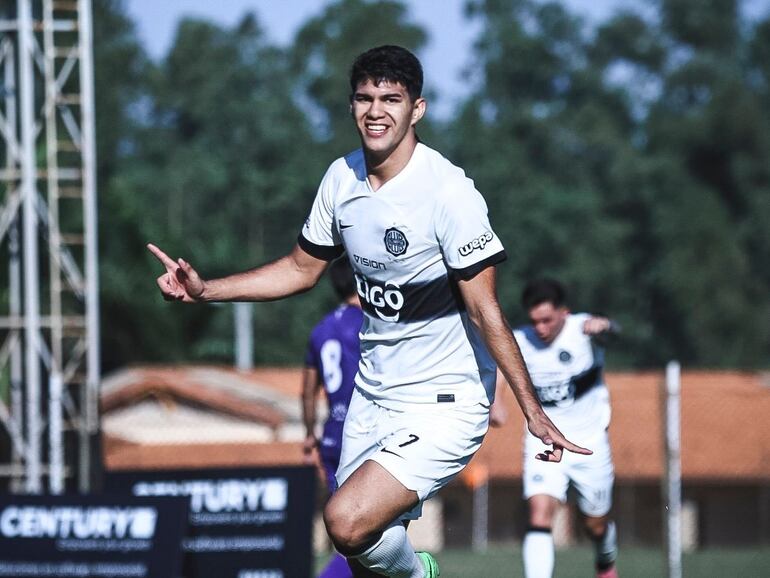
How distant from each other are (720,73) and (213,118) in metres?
22.8

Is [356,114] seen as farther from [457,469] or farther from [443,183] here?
[457,469]

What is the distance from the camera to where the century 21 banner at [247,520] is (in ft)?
37.4

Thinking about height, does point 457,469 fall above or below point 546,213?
below

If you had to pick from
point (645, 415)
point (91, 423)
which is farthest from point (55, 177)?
point (645, 415)

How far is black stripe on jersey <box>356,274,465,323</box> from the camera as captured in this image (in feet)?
19.0

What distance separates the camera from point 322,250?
618 cm

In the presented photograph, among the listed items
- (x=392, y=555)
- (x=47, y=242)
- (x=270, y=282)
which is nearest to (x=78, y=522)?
(x=270, y=282)

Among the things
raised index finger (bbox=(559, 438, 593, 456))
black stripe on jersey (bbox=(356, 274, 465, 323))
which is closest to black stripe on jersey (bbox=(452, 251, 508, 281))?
black stripe on jersey (bbox=(356, 274, 465, 323))

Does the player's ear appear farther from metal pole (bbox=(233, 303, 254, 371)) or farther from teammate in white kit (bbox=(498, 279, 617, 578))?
metal pole (bbox=(233, 303, 254, 371))

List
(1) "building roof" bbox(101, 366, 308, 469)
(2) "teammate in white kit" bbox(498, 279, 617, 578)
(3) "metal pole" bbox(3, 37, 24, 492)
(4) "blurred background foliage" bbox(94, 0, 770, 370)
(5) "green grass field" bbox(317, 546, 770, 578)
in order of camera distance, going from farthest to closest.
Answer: (4) "blurred background foliage" bbox(94, 0, 770, 370)
(1) "building roof" bbox(101, 366, 308, 469)
(5) "green grass field" bbox(317, 546, 770, 578)
(3) "metal pole" bbox(3, 37, 24, 492)
(2) "teammate in white kit" bbox(498, 279, 617, 578)

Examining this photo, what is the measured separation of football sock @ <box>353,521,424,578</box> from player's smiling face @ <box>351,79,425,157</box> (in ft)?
4.95

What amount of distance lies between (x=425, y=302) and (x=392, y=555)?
1022 millimetres

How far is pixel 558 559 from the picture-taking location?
2105 centimetres

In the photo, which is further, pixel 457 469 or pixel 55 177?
pixel 55 177
